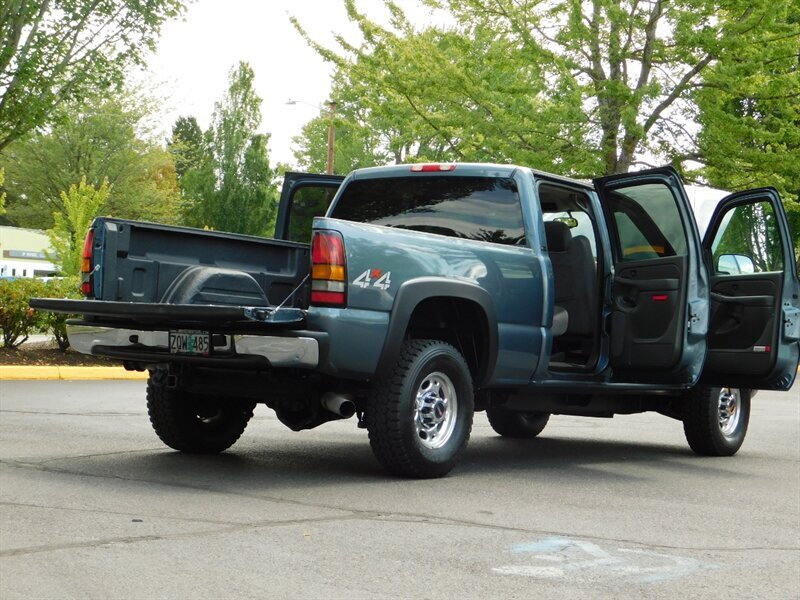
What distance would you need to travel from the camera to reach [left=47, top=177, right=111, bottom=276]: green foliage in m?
19.4

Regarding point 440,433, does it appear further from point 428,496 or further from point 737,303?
point 737,303

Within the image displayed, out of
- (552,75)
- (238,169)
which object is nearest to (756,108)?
(552,75)

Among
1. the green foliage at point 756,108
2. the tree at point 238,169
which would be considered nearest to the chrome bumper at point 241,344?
the green foliage at point 756,108

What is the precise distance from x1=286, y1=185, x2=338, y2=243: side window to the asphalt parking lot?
5.58ft

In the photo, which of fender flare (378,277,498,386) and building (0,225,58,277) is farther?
building (0,225,58,277)

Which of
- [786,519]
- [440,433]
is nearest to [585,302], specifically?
[440,433]

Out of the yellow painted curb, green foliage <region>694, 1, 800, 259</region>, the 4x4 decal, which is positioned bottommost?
the yellow painted curb

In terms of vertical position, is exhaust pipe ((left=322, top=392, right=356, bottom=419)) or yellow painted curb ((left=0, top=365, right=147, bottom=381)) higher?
exhaust pipe ((left=322, top=392, right=356, bottom=419))

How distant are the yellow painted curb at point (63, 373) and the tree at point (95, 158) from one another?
3680cm

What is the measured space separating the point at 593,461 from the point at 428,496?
A: 2696 mm

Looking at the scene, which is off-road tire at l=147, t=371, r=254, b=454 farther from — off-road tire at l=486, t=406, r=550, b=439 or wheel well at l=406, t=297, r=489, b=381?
off-road tire at l=486, t=406, r=550, b=439

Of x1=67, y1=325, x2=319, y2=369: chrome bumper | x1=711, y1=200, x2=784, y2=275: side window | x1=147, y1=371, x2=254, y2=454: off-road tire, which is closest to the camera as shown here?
x1=67, y1=325, x2=319, y2=369: chrome bumper

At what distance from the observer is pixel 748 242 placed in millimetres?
9820

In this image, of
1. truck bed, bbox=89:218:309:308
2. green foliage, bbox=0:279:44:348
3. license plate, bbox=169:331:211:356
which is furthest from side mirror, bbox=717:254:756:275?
green foliage, bbox=0:279:44:348
